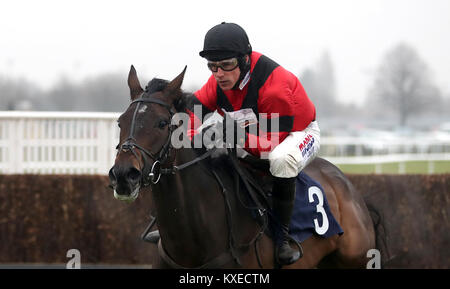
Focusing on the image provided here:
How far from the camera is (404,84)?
192ft

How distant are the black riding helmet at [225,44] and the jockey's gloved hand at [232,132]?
14.5 inches

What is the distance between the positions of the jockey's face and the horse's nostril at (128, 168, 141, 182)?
1.04 m

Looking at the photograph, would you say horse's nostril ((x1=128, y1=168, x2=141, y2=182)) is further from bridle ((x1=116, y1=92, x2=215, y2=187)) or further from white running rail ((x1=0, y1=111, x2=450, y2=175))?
white running rail ((x1=0, y1=111, x2=450, y2=175))

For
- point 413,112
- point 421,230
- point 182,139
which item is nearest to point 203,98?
point 182,139

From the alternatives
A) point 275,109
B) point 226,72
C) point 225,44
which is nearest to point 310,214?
point 275,109

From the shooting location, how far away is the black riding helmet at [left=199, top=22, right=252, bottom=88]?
3.62 m

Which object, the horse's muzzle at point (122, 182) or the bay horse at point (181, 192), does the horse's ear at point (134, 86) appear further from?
the horse's muzzle at point (122, 182)

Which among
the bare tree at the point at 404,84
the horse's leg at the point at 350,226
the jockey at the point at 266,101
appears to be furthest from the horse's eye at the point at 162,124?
the bare tree at the point at 404,84

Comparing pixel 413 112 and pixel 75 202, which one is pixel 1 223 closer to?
pixel 75 202

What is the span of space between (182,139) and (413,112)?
2346 inches

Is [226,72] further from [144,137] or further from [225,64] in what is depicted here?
[144,137]

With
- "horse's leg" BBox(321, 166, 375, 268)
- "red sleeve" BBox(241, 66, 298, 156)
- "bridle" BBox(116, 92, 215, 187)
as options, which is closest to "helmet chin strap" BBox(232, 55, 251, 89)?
"red sleeve" BBox(241, 66, 298, 156)

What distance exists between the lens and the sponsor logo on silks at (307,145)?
392 centimetres

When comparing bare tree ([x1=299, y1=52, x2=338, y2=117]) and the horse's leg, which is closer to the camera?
the horse's leg
